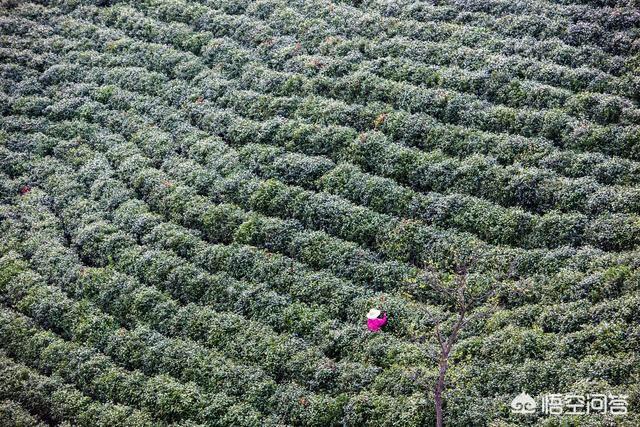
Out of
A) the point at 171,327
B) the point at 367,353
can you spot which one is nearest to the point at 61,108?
the point at 171,327

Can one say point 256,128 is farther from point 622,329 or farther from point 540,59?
point 622,329

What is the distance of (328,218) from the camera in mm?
17016

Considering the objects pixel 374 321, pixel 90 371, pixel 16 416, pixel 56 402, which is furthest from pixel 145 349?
pixel 374 321

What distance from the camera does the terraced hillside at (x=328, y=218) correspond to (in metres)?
13.9

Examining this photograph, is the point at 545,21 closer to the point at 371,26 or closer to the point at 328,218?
the point at 371,26

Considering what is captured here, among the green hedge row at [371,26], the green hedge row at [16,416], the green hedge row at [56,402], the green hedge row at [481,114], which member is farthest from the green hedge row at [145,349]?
the green hedge row at [371,26]

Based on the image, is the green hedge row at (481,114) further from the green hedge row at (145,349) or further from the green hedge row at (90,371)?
the green hedge row at (90,371)

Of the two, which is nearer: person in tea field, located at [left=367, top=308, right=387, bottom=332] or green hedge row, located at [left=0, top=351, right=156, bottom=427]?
green hedge row, located at [left=0, top=351, right=156, bottom=427]

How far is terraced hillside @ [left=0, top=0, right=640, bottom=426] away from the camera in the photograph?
45.5ft

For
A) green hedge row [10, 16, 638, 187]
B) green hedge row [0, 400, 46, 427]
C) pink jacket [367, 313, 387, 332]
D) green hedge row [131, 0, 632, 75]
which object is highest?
green hedge row [131, 0, 632, 75]

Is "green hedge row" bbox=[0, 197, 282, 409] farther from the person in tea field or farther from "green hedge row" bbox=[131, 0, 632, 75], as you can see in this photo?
"green hedge row" bbox=[131, 0, 632, 75]

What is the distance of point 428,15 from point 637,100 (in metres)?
7.00

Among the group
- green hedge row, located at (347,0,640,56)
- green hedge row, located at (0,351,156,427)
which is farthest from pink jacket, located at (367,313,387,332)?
green hedge row, located at (347,0,640,56)

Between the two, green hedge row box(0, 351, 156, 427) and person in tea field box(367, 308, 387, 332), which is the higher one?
person in tea field box(367, 308, 387, 332)
